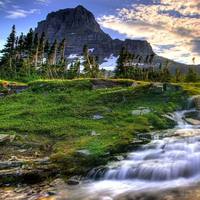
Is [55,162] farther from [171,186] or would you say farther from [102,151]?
[171,186]

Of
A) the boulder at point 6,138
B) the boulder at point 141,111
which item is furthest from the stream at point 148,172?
the boulder at point 141,111

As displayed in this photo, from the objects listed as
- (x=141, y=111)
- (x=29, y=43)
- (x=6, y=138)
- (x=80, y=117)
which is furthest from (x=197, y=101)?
(x=29, y=43)

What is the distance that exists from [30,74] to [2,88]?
→ 2057 inches

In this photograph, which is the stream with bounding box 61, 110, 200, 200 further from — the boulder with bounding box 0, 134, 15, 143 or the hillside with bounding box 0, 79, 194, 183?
the boulder with bounding box 0, 134, 15, 143

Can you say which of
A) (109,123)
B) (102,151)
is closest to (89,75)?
(109,123)

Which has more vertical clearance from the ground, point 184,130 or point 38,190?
point 184,130

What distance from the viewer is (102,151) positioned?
2420cm

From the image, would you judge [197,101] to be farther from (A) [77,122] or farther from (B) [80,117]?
(A) [77,122]

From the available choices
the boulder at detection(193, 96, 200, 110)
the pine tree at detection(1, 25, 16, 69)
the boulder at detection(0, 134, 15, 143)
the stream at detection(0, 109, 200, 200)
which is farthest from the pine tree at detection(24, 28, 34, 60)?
the stream at detection(0, 109, 200, 200)

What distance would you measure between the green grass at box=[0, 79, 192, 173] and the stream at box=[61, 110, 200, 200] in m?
1.51

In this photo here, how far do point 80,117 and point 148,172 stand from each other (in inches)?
565

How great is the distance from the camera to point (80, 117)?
35.1 metres

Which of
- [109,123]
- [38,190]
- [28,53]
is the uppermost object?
[28,53]

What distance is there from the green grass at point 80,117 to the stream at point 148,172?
1508 millimetres
